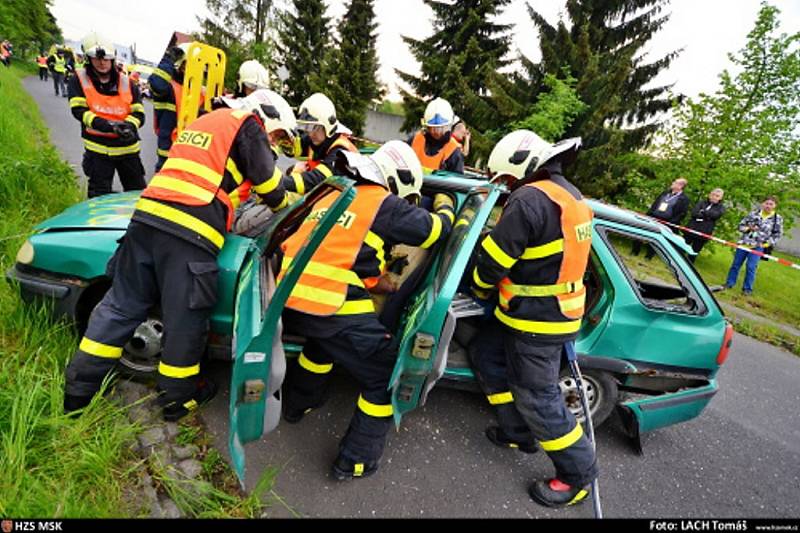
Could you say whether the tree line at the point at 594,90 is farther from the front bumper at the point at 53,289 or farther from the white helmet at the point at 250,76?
the front bumper at the point at 53,289

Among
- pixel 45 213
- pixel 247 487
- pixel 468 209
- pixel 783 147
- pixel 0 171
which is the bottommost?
pixel 247 487

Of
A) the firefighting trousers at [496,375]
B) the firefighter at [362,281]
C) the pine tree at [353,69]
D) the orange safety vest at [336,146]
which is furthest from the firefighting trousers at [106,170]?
the pine tree at [353,69]

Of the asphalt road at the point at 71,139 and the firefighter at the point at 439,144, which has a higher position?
the firefighter at the point at 439,144

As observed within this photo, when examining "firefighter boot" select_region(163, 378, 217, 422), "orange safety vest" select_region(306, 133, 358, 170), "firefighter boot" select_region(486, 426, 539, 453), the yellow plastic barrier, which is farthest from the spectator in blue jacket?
the yellow plastic barrier

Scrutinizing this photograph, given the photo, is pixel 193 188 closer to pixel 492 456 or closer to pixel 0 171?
pixel 492 456

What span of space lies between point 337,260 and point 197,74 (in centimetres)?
323

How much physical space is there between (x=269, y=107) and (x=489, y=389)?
2196mm

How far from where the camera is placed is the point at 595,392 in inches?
Result: 107

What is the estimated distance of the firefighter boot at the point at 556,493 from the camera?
226cm

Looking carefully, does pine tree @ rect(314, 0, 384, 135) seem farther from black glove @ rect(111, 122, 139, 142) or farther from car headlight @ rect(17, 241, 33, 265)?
car headlight @ rect(17, 241, 33, 265)

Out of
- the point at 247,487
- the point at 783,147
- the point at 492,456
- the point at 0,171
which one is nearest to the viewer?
the point at 247,487

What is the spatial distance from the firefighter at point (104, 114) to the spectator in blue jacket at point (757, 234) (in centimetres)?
959

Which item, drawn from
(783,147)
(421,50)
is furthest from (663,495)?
(421,50)

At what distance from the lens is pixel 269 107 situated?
2.57m
